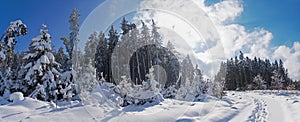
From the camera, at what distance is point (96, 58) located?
44938 mm

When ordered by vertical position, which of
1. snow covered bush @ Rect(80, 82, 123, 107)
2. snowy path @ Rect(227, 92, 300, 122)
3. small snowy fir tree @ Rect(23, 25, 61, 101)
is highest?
small snowy fir tree @ Rect(23, 25, 61, 101)

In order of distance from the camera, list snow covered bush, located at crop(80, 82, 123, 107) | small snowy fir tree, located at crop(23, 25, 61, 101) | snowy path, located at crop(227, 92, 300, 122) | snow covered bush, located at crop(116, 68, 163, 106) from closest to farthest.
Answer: snowy path, located at crop(227, 92, 300, 122), snow covered bush, located at crop(80, 82, 123, 107), snow covered bush, located at crop(116, 68, 163, 106), small snowy fir tree, located at crop(23, 25, 61, 101)

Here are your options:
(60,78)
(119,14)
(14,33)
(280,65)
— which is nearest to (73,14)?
(60,78)

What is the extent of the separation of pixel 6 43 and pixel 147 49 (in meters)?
30.8

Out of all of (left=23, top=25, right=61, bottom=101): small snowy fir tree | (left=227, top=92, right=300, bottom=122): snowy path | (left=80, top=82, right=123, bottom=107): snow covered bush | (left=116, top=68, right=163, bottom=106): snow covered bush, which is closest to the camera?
(left=227, top=92, right=300, bottom=122): snowy path

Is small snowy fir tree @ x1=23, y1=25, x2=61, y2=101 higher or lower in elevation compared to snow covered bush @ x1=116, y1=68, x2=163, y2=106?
higher

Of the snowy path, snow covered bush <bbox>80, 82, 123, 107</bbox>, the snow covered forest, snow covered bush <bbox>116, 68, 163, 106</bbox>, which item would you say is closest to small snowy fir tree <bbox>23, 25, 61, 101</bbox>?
the snow covered forest

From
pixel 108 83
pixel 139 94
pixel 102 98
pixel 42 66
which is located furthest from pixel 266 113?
pixel 42 66

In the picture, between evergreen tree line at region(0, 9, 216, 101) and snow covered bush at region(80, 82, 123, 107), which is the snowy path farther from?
evergreen tree line at region(0, 9, 216, 101)

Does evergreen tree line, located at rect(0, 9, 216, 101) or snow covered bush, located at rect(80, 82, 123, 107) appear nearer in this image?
snow covered bush, located at rect(80, 82, 123, 107)

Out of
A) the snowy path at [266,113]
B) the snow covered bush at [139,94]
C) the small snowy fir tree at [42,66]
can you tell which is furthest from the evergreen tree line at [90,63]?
the snowy path at [266,113]

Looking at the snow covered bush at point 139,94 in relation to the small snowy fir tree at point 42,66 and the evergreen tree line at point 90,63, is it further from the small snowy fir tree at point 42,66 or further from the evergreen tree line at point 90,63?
the small snowy fir tree at point 42,66

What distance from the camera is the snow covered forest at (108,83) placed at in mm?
11609

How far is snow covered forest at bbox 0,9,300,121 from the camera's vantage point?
11609 mm
